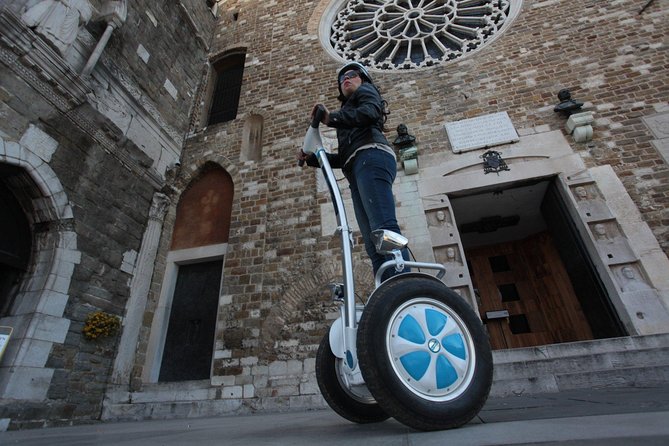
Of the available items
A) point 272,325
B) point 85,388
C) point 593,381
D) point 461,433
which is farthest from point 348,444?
point 85,388

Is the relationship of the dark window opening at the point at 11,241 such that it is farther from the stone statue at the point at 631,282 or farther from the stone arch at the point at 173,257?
the stone statue at the point at 631,282

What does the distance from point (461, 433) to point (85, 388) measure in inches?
206

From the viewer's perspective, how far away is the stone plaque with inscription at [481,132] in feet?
17.9

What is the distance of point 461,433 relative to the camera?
3.56 ft

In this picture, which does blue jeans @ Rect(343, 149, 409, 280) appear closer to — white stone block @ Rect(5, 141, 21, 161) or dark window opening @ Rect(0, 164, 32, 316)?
white stone block @ Rect(5, 141, 21, 161)

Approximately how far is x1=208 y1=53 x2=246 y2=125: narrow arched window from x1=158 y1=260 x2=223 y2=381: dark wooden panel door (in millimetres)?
3919

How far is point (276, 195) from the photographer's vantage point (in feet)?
20.1

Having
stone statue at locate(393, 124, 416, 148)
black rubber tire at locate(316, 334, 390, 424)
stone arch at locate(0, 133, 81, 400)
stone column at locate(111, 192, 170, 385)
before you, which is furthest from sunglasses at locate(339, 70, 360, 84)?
stone column at locate(111, 192, 170, 385)

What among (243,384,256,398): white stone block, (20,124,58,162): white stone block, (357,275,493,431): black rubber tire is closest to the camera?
(357,275,493,431): black rubber tire

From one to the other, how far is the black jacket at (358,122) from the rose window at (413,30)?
5.82 metres

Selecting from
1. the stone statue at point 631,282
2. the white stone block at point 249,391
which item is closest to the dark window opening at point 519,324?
the stone statue at point 631,282

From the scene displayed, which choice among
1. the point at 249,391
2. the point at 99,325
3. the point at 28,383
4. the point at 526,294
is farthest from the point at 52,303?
the point at 526,294

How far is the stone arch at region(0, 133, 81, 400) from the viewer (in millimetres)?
3779

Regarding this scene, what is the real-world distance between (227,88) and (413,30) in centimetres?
483
